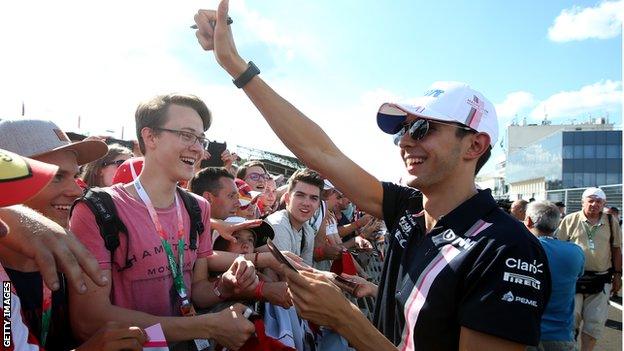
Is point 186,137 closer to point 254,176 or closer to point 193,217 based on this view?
point 193,217

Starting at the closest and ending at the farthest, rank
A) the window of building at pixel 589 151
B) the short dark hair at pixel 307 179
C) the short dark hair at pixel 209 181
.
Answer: the short dark hair at pixel 209 181, the short dark hair at pixel 307 179, the window of building at pixel 589 151

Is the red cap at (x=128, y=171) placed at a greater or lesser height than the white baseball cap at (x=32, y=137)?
lesser

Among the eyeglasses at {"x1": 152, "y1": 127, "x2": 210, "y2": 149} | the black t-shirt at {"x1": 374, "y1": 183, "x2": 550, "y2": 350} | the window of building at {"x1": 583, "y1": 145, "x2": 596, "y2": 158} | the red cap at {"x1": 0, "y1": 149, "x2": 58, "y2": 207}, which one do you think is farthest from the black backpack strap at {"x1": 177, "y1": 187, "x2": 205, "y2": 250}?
the window of building at {"x1": 583, "y1": 145, "x2": 596, "y2": 158}

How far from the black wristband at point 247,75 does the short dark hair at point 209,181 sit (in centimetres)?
193

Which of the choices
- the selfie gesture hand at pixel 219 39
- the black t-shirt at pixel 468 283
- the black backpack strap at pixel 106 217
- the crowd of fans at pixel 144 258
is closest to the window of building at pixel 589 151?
the crowd of fans at pixel 144 258

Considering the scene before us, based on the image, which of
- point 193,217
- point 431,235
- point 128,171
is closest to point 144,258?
point 193,217

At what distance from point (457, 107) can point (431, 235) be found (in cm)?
66

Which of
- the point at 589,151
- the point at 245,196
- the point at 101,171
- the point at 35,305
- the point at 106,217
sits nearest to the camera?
the point at 35,305

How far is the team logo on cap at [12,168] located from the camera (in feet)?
3.35

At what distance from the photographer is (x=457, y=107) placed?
212cm

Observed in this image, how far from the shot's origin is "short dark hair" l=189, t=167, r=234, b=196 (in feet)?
13.4

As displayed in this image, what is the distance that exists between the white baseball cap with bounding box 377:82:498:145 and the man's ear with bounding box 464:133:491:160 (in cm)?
3

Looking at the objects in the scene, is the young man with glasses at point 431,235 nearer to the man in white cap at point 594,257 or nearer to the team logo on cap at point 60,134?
the team logo on cap at point 60,134

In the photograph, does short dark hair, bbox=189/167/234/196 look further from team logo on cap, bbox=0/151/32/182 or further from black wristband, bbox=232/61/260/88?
team logo on cap, bbox=0/151/32/182
